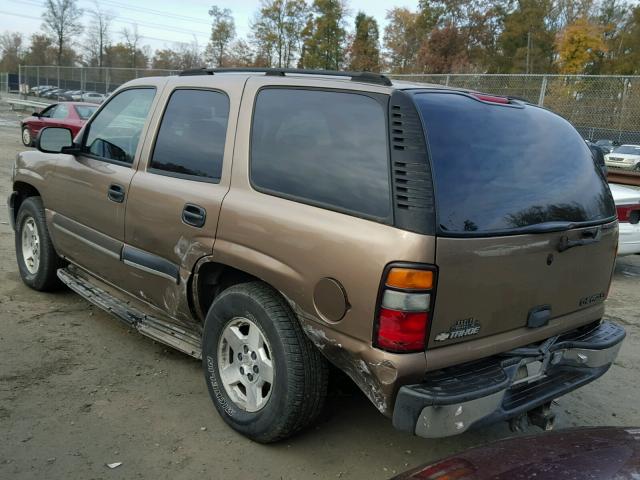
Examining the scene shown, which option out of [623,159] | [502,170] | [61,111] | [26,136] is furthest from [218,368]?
→ [623,159]

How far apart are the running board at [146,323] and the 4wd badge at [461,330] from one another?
5.09ft

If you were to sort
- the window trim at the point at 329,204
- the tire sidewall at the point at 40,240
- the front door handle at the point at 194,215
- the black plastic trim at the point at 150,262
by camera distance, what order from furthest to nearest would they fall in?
1. the tire sidewall at the point at 40,240
2. the black plastic trim at the point at 150,262
3. the front door handle at the point at 194,215
4. the window trim at the point at 329,204

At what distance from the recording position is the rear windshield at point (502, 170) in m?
2.48

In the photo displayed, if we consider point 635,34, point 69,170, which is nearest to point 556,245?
point 69,170

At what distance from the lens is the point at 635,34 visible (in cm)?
5097

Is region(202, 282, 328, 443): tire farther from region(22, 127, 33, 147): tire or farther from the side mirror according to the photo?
region(22, 127, 33, 147): tire

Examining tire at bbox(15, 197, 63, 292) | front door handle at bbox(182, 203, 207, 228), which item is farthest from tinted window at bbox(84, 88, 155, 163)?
tire at bbox(15, 197, 63, 292)

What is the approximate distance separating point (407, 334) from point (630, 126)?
1217 centimetres

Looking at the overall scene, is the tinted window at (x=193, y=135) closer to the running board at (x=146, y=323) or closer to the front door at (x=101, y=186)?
the front door at (x=101, y=186)

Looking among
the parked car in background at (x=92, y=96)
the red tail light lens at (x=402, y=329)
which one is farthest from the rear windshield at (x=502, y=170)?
the parked car in background at (x=92, y=96)

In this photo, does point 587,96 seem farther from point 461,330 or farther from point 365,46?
point 365,46

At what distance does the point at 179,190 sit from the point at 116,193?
0.69 meters

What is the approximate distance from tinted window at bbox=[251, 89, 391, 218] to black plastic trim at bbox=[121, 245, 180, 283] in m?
0.83

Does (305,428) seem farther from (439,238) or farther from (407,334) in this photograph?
(439,238)
